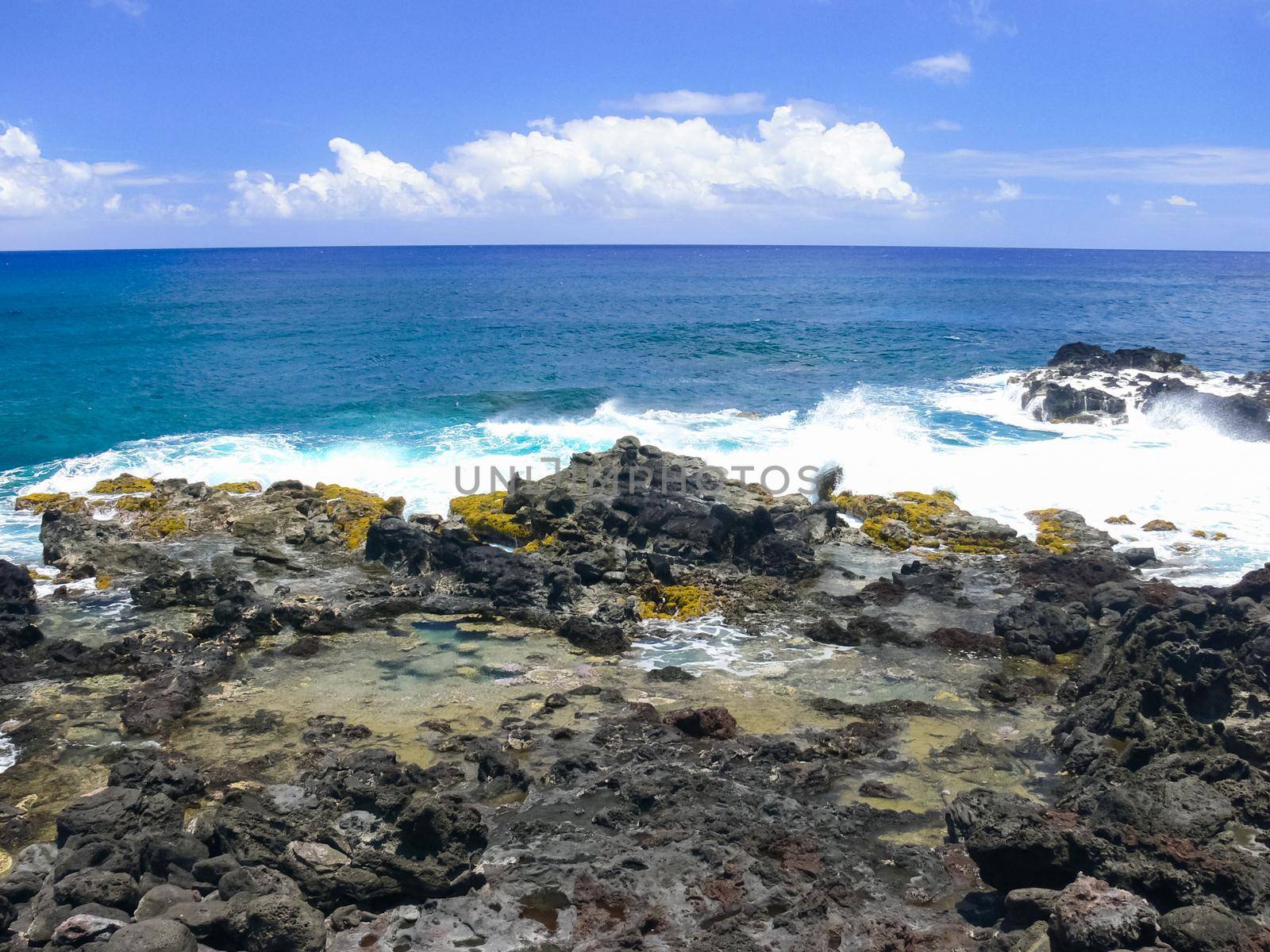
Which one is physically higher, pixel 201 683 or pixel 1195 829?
pixel 1195 829

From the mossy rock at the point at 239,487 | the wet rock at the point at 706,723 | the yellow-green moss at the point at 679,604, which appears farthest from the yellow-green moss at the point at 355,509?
the wet rock at the point at 706,723

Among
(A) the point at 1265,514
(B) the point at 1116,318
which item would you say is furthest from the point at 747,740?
(B) the point at 1116,318

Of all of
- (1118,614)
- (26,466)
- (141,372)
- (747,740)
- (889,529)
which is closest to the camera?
(747,740)

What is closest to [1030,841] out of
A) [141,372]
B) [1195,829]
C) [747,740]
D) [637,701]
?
[1195,829]

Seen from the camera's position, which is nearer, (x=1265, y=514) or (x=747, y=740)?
(x=747, y=740)

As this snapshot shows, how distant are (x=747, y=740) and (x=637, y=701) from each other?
6.85 feet

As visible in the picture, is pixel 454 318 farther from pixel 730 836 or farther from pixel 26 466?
pixel 730 836

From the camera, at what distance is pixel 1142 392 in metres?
35.4

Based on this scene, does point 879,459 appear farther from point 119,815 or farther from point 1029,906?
point 119,815

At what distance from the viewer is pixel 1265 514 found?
909 inches

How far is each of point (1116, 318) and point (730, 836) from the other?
251 ft

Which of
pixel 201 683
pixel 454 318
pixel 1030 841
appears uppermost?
pixel 454 318

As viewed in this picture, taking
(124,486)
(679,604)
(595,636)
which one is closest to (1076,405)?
(679,604)

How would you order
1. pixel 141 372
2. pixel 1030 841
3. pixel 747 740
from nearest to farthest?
pixel 1030 841
pixel 747 740
pixel 141 372
